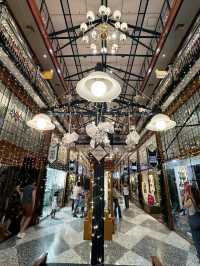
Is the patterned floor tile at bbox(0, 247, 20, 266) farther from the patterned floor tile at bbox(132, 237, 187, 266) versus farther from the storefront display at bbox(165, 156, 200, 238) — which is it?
the storefront display at bbox(165, 156, 200, 238)

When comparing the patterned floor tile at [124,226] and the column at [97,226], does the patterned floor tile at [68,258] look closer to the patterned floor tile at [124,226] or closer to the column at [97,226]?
the column at [97,226]

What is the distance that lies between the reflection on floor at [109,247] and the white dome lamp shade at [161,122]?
9.76ft

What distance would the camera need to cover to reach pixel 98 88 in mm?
1576

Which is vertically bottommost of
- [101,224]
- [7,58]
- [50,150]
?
[101,224]

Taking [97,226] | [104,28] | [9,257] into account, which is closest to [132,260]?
[97,226]

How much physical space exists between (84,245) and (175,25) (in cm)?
618

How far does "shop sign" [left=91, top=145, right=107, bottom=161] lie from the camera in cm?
310

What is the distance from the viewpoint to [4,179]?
4316 millimetres

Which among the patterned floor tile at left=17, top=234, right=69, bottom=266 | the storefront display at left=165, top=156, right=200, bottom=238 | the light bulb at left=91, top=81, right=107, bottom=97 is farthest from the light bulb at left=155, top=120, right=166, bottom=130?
the patterned floor tile at left=17, top=234, right=69, bottom=266

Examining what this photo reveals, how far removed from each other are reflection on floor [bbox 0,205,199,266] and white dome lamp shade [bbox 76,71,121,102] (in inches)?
140

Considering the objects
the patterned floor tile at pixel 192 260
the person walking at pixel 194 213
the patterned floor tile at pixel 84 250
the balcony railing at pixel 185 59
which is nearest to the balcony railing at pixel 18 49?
the balcony railing at pixel 185 59

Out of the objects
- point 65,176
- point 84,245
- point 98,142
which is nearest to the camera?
point 98,142

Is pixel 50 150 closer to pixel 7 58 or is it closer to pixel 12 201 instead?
pixel 12 201

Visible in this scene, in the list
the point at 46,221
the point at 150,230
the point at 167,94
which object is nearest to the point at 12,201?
the point at 46,221
